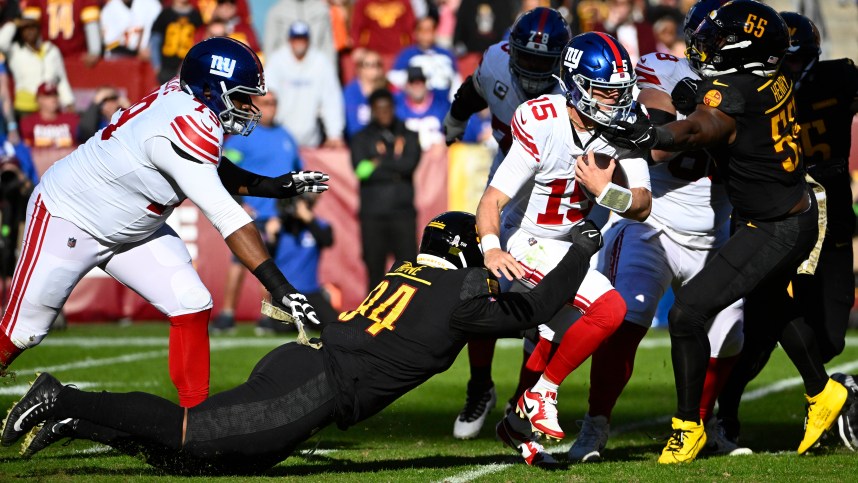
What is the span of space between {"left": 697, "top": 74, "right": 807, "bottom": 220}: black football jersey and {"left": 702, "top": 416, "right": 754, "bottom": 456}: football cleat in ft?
3.90

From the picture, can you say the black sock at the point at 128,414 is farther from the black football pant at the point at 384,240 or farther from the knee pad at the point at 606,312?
the black football pant at the point at 384,240

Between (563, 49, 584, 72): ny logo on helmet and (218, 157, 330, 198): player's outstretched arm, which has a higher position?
(563, 49, 584, 72): ny logo on helmet

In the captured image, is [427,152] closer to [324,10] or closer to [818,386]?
[324,10]

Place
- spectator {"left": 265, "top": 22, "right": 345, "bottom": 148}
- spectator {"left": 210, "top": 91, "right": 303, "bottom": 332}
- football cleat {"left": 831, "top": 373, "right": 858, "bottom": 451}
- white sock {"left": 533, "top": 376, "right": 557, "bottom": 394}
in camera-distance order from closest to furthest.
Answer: white sock {"left": 533, "top": 376, "right": 557, "bottom": 394} < football cleat {"left": 831, "top": 373, "right": 858, "bottom": 451} < spectator {"left": 210, "top": 91, "right": 303, "bottom": 332} < spectator {"left": 265, "top": 22, "right": 345, "bottom": 148}

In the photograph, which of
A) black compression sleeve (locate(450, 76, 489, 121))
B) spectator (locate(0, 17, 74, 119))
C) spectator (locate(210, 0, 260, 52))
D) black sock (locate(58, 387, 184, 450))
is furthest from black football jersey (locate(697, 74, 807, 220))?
spectator (locate(0, 17, 74, 119))

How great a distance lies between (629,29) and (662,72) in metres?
7.74

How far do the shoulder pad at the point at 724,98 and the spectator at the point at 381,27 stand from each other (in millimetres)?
9120

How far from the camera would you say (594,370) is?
6.04 m

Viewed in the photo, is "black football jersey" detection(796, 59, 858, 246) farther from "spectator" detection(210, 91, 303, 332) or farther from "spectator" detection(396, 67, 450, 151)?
"spectator" detection(396, 67, 450, 151)

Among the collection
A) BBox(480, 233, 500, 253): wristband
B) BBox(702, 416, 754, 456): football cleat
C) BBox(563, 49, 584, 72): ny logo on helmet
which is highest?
BBox(563, 49, 584, 72): ny logo on helmet

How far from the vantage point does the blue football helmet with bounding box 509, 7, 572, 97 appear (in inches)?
244

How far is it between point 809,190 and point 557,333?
137cm

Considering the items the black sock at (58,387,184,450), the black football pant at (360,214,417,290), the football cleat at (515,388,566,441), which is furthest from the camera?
the black football pant at (360,214,417,290)

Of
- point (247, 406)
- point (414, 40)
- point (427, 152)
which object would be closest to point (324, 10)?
point (414, 40)
